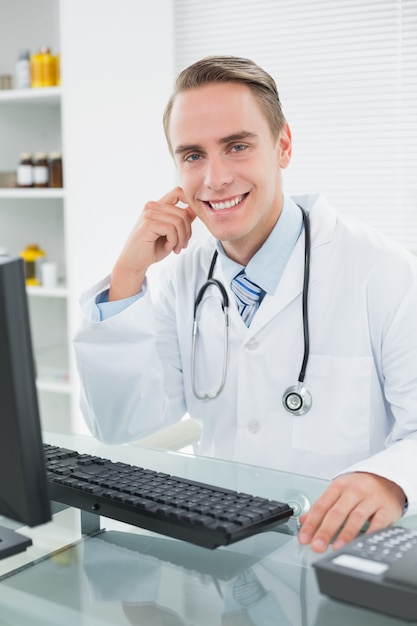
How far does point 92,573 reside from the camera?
851 mm

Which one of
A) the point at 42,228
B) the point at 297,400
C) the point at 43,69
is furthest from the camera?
the point at 42,228

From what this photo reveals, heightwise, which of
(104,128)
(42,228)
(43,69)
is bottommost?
(42,228)

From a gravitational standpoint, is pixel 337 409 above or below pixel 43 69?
below

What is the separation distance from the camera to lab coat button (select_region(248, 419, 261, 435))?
1.50 m

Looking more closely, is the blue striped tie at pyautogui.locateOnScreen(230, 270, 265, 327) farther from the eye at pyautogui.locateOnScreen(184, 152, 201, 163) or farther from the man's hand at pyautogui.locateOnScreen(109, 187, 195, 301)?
the eye at pyautogui.locateOnScreen(184, 152, 201, 163)

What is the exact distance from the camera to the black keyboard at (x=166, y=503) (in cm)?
87

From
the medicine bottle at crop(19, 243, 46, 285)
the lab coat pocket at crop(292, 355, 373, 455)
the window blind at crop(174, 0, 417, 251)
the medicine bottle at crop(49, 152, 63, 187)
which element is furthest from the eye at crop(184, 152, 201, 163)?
the medicine bottle at crop(19, 243, 46, 285)

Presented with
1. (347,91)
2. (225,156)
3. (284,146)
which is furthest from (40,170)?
(225,156)

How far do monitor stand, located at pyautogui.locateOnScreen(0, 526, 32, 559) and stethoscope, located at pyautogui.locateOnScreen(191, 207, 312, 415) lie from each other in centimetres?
67

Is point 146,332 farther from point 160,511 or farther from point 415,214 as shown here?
point 415,214

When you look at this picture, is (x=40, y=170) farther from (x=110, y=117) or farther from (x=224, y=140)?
(x=224, y=140)

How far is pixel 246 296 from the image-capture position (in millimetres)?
1588

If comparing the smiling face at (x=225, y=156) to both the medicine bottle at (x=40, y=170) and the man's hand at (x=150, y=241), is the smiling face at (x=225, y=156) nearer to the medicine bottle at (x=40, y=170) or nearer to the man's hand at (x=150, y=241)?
the man's hand at (x=150, y=241)

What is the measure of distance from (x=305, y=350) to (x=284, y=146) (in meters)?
0.50
